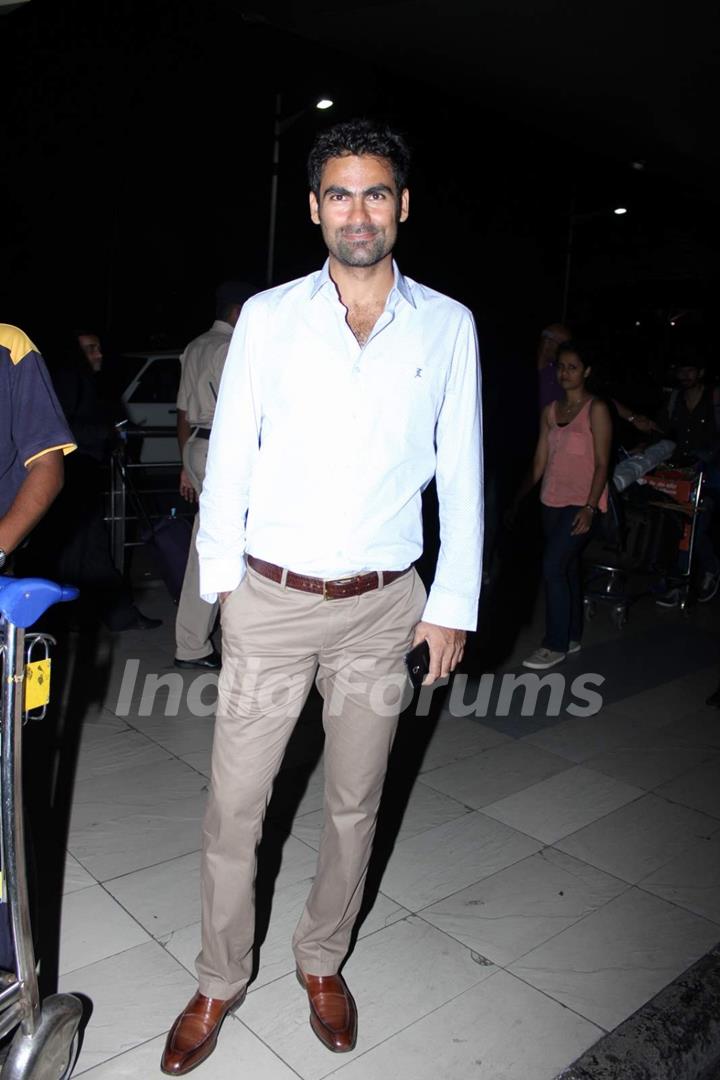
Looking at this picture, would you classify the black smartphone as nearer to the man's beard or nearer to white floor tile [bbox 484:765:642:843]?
the man's beard

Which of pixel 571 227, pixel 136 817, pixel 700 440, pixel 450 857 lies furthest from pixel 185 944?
pixel 571 227

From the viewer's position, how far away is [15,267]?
52.4ft

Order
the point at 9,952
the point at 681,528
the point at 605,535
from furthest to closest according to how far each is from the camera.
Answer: the point at 681,528 < the point at 605,535 < the point at 9,952

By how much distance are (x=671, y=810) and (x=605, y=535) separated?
2513mm

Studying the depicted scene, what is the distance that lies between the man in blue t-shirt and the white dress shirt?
16.6 inches

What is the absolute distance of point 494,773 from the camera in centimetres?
383

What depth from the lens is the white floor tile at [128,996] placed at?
7.14ft

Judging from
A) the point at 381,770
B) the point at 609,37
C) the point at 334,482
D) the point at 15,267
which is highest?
the point at 609,37

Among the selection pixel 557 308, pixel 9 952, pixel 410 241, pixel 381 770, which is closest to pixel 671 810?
pixel 381 770

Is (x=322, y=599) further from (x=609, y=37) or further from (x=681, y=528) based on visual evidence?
(x=609, y=37)

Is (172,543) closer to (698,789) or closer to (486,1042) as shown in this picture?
(698,789)

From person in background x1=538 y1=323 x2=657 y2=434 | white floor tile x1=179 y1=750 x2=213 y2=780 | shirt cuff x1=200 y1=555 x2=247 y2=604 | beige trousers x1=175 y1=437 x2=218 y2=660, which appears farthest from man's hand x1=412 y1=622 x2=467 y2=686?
person in background x1=538 y1=323 x2=657 y2=434

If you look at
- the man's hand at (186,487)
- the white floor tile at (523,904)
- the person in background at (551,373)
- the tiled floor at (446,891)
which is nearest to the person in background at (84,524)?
the man's hand at (186,487)

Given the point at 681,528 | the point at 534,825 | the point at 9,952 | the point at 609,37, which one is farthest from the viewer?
the point at 609,37
